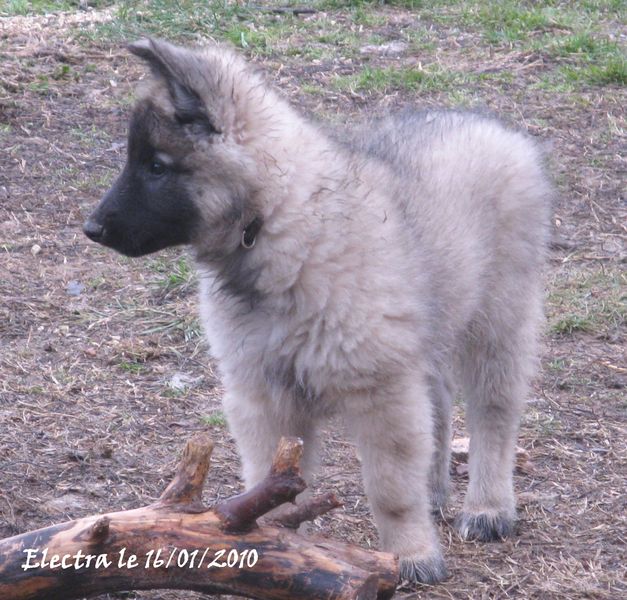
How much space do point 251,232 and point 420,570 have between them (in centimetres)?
120

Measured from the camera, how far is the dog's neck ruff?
11.0ft

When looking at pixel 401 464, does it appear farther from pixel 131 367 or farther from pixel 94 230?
pixel 131 367

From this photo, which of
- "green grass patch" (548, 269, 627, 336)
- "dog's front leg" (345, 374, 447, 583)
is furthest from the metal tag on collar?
"green grass patch" (548, 269, 627, 336)

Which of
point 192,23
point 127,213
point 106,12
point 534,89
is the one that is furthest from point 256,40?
point 127,213

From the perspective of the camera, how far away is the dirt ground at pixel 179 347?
3984mm

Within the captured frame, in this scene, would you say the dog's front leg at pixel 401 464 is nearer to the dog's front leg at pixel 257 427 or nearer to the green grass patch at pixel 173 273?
the dog's front leg at pixel 257 427

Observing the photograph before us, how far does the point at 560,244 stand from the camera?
641cm

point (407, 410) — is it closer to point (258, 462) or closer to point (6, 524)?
point (258, 462)

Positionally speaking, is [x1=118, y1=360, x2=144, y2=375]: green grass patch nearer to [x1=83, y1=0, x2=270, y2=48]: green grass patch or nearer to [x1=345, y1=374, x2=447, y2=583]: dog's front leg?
[x1=345, y1=374, x2=447, y2=583]: dog's front leg

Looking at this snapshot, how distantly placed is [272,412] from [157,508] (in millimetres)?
683

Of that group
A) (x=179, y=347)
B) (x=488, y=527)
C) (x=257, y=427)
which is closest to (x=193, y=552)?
(x=257, y=427)

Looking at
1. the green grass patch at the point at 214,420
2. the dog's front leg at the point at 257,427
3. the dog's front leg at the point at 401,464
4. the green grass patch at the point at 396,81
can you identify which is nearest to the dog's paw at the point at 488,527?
the dog's front leg at the point at 401,464

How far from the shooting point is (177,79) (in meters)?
3.25

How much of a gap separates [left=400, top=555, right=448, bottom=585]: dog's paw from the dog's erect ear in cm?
147
